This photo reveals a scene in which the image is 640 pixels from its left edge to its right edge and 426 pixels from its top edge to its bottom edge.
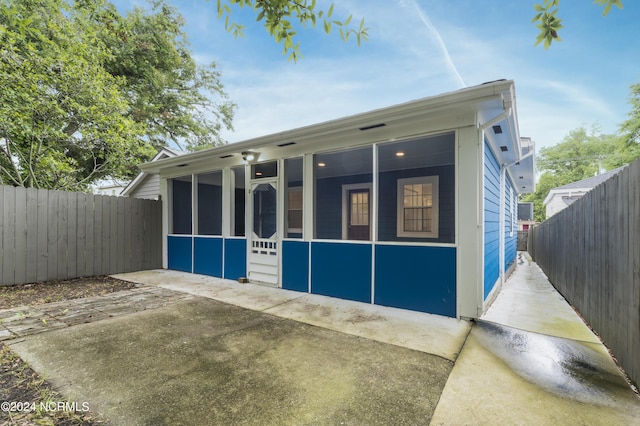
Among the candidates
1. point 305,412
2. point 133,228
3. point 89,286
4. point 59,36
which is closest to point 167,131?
point 59,36

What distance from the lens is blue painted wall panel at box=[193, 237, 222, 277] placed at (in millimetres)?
6176

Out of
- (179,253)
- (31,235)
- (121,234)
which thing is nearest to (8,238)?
(31,235)

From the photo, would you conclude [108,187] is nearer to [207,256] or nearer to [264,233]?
[207,256]

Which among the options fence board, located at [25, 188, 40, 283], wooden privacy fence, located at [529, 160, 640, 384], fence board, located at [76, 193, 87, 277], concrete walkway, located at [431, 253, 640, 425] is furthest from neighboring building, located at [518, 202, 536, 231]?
fence board, located at [25, 188, 40, 283]

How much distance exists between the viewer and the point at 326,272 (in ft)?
15.1

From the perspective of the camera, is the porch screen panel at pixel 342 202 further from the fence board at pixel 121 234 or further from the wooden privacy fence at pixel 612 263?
the fence board at pixel 121 234

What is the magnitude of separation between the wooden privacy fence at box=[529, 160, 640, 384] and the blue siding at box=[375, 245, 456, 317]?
53.4 inches

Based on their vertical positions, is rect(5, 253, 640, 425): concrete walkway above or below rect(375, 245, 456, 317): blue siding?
below

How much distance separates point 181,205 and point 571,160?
37488mm

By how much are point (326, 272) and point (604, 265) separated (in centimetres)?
327

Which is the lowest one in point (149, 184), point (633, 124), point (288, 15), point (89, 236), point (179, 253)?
point (179, 253)

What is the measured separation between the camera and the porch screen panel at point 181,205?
7398 millimetres

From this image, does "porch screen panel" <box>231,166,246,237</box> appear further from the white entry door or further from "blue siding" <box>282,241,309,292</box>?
"blue siding" <box>282,241,309,292</box>

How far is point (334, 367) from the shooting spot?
2283mm
